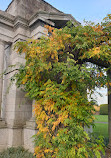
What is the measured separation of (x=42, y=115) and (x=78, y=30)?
12.4 feet

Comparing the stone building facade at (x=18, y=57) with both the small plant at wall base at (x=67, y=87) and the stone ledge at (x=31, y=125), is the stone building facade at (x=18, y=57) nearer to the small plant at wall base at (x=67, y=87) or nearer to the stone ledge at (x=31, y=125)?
the stone ledge at (x=31, y=125)

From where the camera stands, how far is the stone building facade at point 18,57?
299 inches

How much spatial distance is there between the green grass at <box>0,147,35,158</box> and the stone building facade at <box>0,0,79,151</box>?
26cm

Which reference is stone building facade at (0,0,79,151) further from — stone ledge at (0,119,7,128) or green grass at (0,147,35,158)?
green grass at (0,147,35,158)

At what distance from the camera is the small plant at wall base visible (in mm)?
4887

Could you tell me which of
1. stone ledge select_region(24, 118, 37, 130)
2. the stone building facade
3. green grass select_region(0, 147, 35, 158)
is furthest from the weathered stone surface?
green grass select_region(0, 147, 35, 158)

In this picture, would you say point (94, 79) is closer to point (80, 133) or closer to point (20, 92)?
point (80, 133)

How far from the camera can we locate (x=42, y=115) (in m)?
5.52

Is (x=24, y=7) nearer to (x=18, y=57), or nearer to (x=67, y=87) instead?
(x=18, y=57)

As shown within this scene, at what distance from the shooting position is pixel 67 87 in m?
5.58

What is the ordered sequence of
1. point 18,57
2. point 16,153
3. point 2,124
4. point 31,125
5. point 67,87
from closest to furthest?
point 67,87
point 16,153
point 31,125
point 2,124
point 18,57

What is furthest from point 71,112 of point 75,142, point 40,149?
point 40,149

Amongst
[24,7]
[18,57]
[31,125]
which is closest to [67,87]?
[31,125]

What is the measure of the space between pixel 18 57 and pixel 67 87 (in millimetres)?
4172
